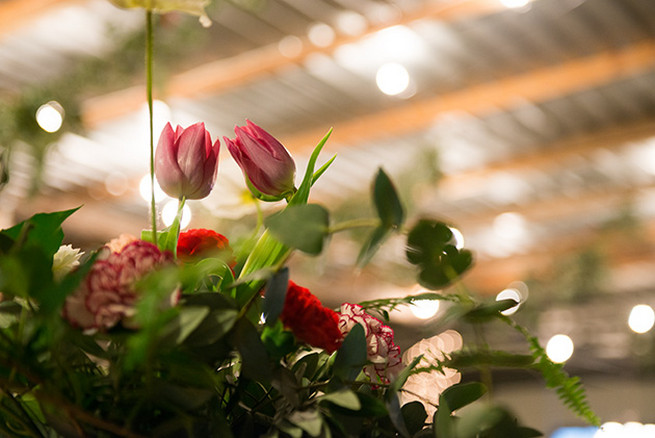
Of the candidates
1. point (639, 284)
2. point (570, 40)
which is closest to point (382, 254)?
point (570, 40)

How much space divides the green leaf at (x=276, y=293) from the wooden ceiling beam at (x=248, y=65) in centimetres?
366

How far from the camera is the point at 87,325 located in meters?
0.45

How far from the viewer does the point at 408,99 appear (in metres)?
5.23

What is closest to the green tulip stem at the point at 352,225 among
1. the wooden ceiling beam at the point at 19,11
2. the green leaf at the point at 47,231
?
the green leaf at the point at 47,231

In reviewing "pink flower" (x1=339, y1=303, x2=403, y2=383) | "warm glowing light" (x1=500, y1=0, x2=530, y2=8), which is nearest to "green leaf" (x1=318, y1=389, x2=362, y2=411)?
"pink flower" (x1=339, y1=303, x2=403, y2=383)

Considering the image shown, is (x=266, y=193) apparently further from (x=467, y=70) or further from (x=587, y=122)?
(x=587, y=122)

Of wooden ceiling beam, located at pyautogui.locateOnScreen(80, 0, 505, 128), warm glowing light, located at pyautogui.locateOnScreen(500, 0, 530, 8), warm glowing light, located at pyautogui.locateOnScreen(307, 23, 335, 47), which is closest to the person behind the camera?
warm glowing light, located at pyautogui.locateOnScreen(500, 0, 530, 8)

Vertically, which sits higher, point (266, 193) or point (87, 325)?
point (266, 193)

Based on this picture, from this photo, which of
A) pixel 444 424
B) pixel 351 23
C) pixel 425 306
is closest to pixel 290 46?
pixel 351 23

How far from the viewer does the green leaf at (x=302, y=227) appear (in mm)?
441

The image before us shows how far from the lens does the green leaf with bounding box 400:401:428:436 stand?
0.58 metres

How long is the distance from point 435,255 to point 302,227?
94mm

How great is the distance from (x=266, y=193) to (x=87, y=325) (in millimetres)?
189

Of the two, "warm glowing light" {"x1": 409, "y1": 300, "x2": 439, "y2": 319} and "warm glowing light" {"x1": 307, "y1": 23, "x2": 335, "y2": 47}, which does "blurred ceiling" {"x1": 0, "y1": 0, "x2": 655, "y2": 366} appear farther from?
"warm glowing light" {"x1": 409, "y1": 300, "x2": 439, "y2": 319}
